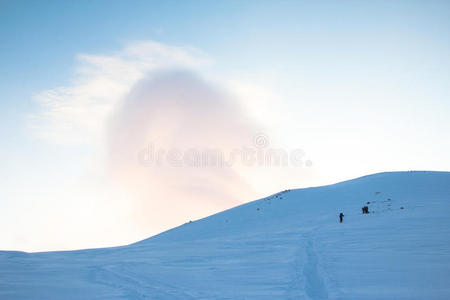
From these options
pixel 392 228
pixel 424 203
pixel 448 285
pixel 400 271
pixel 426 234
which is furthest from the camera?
pixel 424 203

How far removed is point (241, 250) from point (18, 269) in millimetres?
9270

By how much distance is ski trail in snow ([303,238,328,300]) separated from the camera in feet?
25.0

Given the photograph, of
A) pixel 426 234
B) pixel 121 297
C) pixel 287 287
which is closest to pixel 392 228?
pixel 426 234

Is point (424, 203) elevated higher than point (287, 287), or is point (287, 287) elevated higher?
point (424, 203)

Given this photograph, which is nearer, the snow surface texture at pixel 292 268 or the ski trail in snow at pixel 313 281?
the ski trail in snow at pixel 313 281

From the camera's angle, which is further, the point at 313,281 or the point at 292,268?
the point at 292,268

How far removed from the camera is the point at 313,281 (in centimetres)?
885

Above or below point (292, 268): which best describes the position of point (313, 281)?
below

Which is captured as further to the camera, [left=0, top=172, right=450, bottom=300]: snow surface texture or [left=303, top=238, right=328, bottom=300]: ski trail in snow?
[left=0, top=172, right=450, bottom=300]: snow surface texture

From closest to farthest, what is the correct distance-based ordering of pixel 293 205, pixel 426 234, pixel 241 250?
pixel 426 234 → pixel 241 250 → pixel 293 205

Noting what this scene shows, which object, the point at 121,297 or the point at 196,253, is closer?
the point at 121,297

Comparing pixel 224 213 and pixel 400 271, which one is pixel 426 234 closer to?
pixel 400 271

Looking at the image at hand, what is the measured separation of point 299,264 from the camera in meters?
11.2

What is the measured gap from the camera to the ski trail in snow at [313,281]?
7608mm
